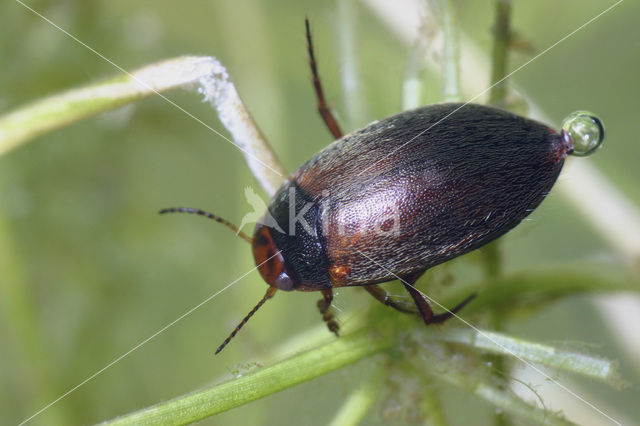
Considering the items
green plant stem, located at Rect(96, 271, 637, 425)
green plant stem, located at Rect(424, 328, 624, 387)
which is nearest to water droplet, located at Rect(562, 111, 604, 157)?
green plant stem, located at Rect(96, 271, 637, 425)

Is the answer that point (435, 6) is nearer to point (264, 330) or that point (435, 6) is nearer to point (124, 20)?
point (264, 330)

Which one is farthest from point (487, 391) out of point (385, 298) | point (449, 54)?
point (449, 54)

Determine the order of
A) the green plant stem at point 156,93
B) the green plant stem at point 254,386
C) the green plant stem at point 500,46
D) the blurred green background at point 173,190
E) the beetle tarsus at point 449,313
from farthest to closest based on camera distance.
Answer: the blurred green background at point 173,190, the green plant stem at point 500,46, the beetle tarsus at point 449,313, the green plant stem at point 156,93, the green plant stem at point 254,386

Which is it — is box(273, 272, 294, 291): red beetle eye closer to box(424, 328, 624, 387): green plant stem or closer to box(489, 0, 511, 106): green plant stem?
box(424, 328, 624, 387): green plant stem

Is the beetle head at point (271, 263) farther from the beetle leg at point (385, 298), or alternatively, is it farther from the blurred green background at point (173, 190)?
the blurred green background at point (173, 190)

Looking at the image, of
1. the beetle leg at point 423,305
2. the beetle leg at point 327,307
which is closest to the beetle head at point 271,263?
the beetle leg at point 327,307

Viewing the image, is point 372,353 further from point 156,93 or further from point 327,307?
point 156,93
